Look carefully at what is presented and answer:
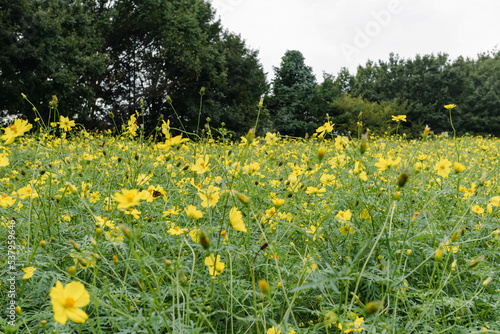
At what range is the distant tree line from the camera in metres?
22.1

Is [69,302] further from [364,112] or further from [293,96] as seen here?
[293,96]

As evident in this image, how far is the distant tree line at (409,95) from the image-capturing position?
2212 centimetres

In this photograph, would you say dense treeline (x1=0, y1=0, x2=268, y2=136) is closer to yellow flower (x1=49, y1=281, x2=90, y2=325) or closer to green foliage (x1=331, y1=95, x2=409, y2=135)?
green foliage (x1=331, y1=95, x2=409, y2=135)

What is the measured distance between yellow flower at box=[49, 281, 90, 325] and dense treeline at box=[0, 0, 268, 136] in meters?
7.01

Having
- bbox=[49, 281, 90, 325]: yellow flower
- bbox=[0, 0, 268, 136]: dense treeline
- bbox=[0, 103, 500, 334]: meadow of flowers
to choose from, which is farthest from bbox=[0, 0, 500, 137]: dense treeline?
bbox=[49, 281, 90, 325]: yellow flower

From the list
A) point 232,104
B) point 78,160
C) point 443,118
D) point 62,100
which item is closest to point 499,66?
point 443,118

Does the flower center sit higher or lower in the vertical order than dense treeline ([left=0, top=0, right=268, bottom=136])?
lower

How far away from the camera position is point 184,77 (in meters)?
14.3

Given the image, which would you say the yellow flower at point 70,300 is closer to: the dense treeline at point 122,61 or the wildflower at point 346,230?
the wildflower at point 346,230

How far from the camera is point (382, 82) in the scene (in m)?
24.8

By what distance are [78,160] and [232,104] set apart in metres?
14.2

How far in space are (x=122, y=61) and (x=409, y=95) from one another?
61.8 ft

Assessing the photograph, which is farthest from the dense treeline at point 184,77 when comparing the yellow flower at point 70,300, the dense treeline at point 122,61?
the yellow flower at point 70,300

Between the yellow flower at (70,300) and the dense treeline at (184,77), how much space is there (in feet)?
3.27
